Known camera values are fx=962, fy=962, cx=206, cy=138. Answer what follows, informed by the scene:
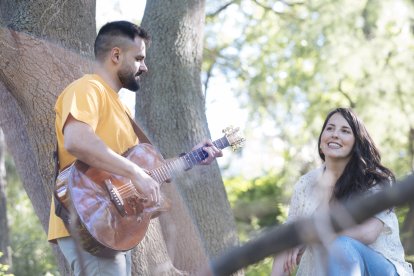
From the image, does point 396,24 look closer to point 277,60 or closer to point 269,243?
point 277,60

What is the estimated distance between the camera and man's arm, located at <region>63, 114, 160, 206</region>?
4.15m

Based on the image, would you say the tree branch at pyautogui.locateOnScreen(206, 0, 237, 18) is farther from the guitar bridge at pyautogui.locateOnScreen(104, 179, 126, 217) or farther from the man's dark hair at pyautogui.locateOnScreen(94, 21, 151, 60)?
the guitar bridge at pyautogui.locateOnScreen(104, 179, 126, 217)

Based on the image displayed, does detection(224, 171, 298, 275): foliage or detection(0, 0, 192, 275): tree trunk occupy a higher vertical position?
detection(0, 0, 192, 275): tree trunk

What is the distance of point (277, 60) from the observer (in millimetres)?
17234

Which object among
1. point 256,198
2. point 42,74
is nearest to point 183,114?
point 42,74

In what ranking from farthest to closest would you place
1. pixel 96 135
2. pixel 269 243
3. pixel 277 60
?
pixel 277 60
pixel 96 135
pixel 269 243

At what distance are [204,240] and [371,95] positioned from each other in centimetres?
881

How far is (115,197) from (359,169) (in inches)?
57.9

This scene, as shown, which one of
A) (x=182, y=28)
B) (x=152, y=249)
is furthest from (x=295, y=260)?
(x=182, y=28)

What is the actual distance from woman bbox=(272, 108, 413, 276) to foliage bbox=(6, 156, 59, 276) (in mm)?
5104

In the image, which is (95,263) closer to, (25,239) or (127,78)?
(127,78)

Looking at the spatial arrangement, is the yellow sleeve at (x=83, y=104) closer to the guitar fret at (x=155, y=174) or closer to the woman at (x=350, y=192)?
the guitar fret at (x=155, y=174)

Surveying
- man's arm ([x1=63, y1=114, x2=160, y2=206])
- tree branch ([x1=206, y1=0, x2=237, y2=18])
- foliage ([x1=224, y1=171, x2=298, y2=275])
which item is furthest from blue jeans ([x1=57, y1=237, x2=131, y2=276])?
foliage ([x1=224, y1=171, x2=298, y2=275])

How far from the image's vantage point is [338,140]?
17.1ft
